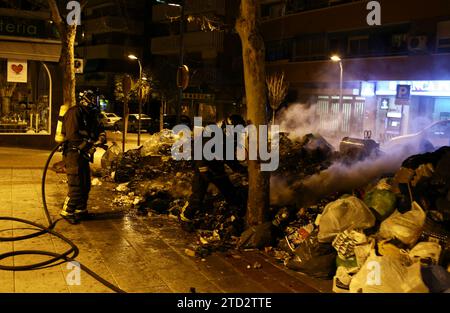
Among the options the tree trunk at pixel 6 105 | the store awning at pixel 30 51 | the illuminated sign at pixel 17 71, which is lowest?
the tree trunk at pixel 6 105

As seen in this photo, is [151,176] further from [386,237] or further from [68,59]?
[386,237]

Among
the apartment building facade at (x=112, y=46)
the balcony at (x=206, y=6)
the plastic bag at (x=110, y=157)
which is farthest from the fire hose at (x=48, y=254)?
the apartment building facade at (x=112, y=46)

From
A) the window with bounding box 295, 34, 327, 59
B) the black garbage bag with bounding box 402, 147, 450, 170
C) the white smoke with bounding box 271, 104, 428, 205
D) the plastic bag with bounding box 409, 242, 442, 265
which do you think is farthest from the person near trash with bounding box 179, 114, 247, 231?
the window with bounding box 295, 34, 327, 59

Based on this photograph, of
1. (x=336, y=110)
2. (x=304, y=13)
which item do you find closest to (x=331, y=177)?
(x=336, y=110)

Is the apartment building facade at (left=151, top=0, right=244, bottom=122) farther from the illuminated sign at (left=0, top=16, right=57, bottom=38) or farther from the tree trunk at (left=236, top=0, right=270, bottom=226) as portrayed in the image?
the tree trunk at (left=236, top=0, right=270, bottom=226)

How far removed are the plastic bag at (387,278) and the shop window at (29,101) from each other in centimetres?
1386

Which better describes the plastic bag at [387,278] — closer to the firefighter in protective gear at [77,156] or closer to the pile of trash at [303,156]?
the firefighter in protective gear at [77,156]

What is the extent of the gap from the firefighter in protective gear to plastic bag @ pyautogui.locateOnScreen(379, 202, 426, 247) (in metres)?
4.21

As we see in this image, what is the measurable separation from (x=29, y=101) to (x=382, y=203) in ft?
45.8

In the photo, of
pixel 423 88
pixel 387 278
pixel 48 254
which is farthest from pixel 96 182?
pixel 423 88

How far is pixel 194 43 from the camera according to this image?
131 ft

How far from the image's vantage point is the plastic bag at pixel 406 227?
4.93m

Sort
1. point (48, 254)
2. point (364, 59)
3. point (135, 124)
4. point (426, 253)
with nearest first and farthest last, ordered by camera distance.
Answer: point (426, 253) < point (48, 254) < point (364, 59) < point (135, 124)

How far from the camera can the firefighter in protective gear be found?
706 cm
